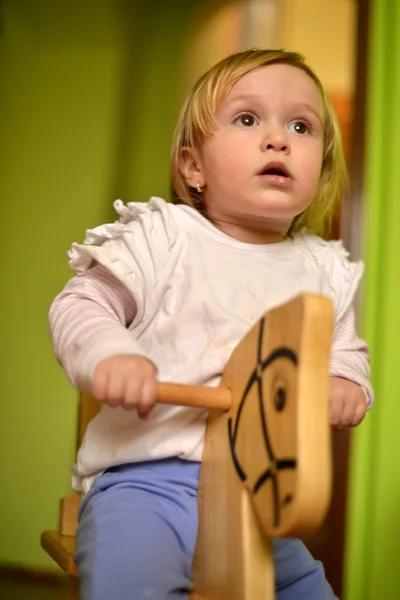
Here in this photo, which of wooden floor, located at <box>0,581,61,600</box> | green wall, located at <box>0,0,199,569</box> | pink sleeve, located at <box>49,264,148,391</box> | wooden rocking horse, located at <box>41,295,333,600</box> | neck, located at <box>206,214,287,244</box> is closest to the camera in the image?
wooden rocking horse, located at <box>41,295,333,600</box>

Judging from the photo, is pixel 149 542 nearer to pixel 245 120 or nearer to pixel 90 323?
pixel 90 323

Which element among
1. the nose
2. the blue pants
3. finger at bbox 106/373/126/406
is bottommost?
the blue pants

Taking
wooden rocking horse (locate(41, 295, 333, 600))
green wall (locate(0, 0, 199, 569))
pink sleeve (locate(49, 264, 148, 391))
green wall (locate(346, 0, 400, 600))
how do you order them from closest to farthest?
wooden rocking horse (locate(41, 295, 333, 600)) → pink sleeve (locate(49, 264, 148, 391)) → green wall (locate(346, 0, 400, 600)) → green wall (locate(0, 0, 199, 569))

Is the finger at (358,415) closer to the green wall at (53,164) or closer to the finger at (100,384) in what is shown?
the finger at (100,384)

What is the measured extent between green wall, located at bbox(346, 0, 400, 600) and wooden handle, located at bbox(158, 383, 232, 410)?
2.03ft

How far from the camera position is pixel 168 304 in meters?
0.73

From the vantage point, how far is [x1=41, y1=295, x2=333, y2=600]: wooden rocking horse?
1.54 ft

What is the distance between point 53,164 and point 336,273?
0.85m

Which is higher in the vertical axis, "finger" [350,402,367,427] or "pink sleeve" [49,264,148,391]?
"pink sleeve" [49,264,148,391]

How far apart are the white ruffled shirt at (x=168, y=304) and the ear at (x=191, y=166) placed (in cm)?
6

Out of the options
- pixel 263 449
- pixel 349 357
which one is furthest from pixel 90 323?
pixel 349 357

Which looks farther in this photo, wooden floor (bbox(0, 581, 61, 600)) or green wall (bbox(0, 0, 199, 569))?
green wall (bbox(0, 0, 199, 569))

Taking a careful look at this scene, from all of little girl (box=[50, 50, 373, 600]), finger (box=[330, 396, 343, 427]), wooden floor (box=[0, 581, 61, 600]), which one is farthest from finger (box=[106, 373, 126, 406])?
wooden floor (box=[0, 581, 61, 600])

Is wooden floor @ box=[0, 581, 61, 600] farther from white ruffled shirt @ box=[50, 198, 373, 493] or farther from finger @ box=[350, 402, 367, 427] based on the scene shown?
finger @ box=[350, 402, 367, 427]
